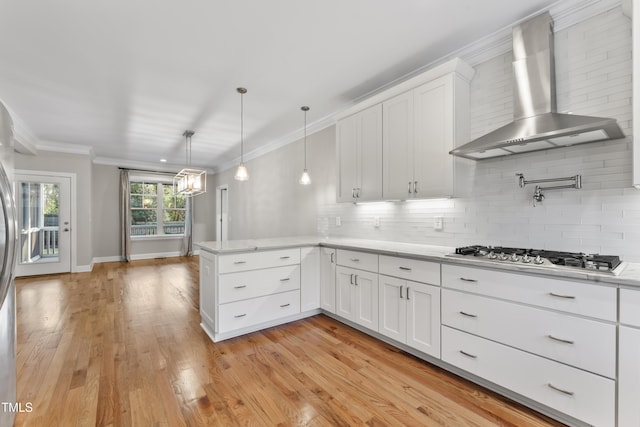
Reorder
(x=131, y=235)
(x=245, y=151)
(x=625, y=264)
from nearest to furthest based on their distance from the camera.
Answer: (x=625, y=264), (x=245, y=151), (x=131, y=235)

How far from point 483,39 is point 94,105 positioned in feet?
14.7

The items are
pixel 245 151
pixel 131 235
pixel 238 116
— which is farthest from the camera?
pixel 131 235

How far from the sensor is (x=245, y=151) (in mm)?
6340

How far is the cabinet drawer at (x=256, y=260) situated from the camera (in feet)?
9.04

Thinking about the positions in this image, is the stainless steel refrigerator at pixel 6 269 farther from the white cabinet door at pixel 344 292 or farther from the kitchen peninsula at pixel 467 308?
the white cabinet door at pixel 344 292

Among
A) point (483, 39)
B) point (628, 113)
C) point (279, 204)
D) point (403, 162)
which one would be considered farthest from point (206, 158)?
point (628, 113)

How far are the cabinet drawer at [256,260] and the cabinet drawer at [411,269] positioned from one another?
40.6 inches

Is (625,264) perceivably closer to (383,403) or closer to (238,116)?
(383,403)

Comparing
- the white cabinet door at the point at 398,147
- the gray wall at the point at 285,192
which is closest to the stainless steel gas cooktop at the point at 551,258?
the white cabinet door at the point at 398,147

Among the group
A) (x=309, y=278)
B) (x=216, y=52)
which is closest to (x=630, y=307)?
(x=309, y=278)

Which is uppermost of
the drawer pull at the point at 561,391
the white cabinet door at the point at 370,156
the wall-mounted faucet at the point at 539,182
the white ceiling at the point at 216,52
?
the white ceiling at the point at 216,52

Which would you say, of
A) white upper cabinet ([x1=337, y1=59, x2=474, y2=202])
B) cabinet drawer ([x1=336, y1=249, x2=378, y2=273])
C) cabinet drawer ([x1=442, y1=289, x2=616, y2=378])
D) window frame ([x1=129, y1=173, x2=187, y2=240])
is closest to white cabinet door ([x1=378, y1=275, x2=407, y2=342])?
cabinet drawer ([x1=336, y1=249, x2=378, y2=273])

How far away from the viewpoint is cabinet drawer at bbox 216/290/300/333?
9.03 feet

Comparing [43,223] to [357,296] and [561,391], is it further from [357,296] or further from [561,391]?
[561,391]
